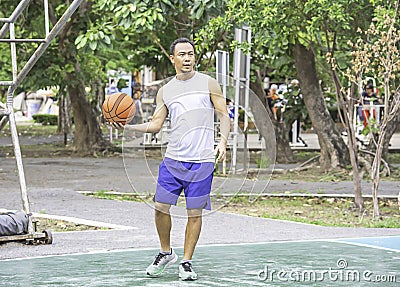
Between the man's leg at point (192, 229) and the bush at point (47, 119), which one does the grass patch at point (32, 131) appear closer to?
the bush at point (47, 119)

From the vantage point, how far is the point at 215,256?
8773 mm

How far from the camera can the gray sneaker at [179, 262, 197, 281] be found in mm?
7332

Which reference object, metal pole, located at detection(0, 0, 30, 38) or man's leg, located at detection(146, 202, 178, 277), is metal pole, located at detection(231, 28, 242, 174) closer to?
metal pole, located at detection(0, 0, 30, 38)

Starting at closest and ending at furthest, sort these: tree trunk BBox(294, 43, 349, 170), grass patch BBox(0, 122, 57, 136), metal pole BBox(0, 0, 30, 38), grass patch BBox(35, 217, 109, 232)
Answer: metal pole BBox(0, 0, 30, 38)
grass patch BBox(35, 217, 109, 232)
tree trunk BBox(294, 43, 349, 170)
grass patch BBox(0, 122, 57, 136)

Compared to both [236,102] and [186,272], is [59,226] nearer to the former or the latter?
[186,272]

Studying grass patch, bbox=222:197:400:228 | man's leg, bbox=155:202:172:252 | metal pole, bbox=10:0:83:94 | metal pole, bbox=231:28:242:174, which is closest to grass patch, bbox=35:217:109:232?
metal pole, bbox=10:0:83:94

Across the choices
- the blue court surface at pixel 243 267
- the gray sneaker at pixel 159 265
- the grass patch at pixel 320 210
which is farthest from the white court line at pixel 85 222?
the gray sneaker at pixel 159 265

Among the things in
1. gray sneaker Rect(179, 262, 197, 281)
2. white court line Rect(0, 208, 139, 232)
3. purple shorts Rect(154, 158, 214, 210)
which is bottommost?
white court line Rect(0, 208, 139, 232)

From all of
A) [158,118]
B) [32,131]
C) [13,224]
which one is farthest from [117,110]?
[32,131]

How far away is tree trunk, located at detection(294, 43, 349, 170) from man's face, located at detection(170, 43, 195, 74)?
34.1 feet

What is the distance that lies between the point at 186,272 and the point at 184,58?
1709 mm

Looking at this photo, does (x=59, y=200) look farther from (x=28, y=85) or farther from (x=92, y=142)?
(x=92, y=142)

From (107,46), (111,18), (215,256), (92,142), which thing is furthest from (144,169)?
(92,142)

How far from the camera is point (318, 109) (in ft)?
59.5
